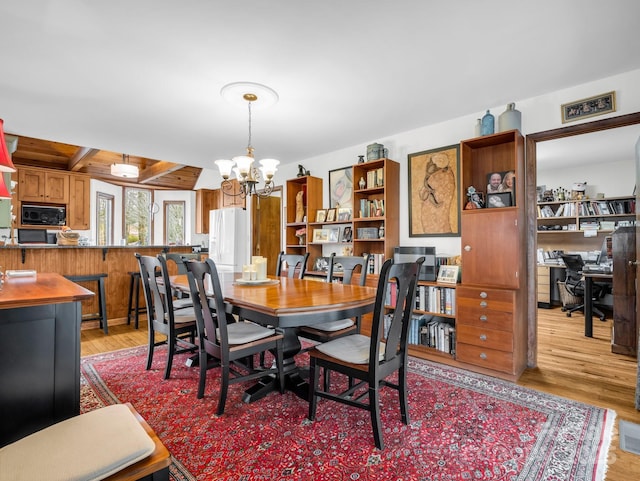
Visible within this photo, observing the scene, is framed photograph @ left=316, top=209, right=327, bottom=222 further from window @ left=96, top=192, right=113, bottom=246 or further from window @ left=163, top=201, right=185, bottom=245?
window @ left=96, top=192, right=113, bottom=246

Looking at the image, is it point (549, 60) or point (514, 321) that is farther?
point (514, 321)

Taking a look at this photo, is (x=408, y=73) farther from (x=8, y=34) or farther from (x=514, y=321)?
(x=8, y=34)

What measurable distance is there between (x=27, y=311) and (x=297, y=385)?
1631 mm

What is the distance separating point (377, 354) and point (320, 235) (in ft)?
9.57

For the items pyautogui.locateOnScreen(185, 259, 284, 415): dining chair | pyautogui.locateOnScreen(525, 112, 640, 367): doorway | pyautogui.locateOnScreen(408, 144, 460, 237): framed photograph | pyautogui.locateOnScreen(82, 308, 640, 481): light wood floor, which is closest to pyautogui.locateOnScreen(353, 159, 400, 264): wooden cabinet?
pyautogui.locateOnScreen(408, 144, 460, 237): framed photograph

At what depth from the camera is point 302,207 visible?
4797 millimetres

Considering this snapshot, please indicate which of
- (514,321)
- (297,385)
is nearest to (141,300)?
(297,385)

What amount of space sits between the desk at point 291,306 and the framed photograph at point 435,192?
1612 millimetres

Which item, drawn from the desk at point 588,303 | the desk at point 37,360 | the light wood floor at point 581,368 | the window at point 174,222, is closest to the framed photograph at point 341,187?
the light wood floor at point 581,368

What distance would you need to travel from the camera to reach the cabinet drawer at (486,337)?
106 inches

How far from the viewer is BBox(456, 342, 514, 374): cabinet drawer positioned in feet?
8.78

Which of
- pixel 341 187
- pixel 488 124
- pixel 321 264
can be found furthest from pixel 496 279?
pixel 341 187

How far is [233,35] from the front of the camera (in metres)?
2.10

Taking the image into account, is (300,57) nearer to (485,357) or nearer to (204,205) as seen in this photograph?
(485,357)
